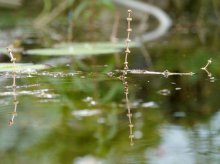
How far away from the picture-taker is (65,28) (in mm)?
4027

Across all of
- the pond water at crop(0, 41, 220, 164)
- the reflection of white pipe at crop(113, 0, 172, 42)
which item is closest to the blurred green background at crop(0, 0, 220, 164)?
the pond water at crop(0, 41, 220, 164)

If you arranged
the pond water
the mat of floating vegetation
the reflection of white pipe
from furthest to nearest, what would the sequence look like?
the reflection of white pipe
the mat of floating vegetation
the pond water

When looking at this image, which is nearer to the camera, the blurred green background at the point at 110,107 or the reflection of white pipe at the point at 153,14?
the blurred green background at the point at 110,107

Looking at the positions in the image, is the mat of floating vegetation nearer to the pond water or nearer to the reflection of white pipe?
the pond water

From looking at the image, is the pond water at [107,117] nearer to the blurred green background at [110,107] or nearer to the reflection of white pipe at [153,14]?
the blurred green background at [110,107]

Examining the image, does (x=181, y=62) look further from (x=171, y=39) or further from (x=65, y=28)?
(x=65, y=28)

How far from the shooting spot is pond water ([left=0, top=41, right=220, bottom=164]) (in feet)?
4.01

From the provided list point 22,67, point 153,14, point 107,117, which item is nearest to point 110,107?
point 107,117

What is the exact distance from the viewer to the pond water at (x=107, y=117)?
1222 mm

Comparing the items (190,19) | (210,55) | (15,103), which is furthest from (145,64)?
(190,19)

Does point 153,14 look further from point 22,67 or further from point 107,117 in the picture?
point 107,117

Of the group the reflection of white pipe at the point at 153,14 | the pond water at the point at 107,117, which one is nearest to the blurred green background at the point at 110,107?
the pond water at the point at 107,117

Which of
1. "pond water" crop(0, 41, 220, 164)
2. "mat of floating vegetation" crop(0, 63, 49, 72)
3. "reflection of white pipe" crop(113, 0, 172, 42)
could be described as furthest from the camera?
"reflection of white pipe" crop(113, 0, 172, 42)

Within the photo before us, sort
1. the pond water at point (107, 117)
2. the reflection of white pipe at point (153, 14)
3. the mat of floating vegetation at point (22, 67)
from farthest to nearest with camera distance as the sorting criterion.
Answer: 1. the reflection of white pipe at point (153, 14)
2. the mat of floating vegetation at point (22, 67)
3. the pond water at point (107, 117)
